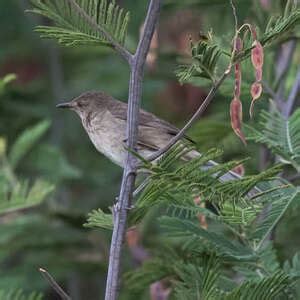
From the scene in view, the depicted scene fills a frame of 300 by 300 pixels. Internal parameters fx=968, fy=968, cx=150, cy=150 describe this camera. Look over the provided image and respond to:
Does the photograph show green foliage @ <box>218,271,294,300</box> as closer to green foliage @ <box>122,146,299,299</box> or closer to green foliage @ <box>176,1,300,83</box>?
green foliage @ <box>122,146,299,299</box>

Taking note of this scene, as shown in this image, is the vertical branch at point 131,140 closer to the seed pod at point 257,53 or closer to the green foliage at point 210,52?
the green foliage at point 210,52

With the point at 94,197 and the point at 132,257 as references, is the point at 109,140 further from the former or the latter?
the point at 94,197

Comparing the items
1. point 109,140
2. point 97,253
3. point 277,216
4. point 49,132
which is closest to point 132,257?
point 97,253

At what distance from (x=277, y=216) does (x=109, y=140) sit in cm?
126

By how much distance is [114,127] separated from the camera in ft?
12.5

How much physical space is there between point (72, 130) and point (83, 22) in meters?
4.52

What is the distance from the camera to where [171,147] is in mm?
2299

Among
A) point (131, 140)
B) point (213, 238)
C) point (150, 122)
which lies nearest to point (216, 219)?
point (213, 238)

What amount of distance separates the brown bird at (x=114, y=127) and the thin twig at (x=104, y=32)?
837mm

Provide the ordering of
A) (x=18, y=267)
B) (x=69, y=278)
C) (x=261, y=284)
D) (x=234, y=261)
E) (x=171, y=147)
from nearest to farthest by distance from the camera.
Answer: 1. (x=171, y=147)
2. (x=261, y=284)
3. (x=234, y=261)
4. (x=18, y=267)
5. (x=69, y=278)

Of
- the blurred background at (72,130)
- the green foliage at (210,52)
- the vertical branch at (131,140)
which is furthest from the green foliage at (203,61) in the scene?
the blurred background at (72,130)

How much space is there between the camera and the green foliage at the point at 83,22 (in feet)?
7.63

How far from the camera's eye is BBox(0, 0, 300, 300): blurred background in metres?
4.50

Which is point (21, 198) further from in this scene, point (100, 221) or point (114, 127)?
point (100, 221)
